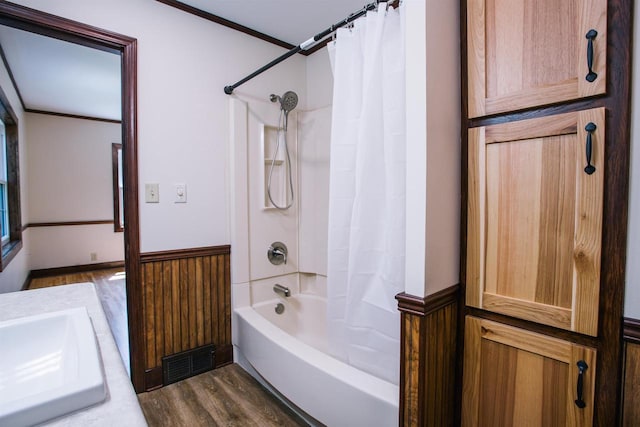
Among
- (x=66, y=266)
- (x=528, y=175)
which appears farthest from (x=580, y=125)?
(x=66, y=266)

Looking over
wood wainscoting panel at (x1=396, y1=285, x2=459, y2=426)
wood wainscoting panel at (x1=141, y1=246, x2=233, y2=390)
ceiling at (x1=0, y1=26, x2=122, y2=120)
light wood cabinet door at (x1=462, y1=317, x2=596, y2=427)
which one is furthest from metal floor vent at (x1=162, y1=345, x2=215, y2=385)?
ceiling at (x1=0, y1=26, x2=122, y2=120)

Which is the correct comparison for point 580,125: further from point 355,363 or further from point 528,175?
point 355,363

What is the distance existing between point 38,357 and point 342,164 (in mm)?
1258

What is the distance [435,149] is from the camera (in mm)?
1065

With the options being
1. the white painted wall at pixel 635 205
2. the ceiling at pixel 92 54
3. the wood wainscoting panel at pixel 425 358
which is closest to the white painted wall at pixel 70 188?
the ceiling at pixel 92 54

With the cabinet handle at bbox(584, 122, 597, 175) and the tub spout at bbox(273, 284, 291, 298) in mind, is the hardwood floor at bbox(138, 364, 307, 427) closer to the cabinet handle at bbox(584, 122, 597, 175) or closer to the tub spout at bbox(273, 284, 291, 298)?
the tub spout at bbox(273, 284, 291, 298)

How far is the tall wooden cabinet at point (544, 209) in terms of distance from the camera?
0.88 meters

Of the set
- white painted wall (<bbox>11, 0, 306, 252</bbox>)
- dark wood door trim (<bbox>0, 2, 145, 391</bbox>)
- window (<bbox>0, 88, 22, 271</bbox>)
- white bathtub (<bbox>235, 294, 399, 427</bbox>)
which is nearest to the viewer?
white bathtub (<bbox>235, 294, 399, 427</bbox>)

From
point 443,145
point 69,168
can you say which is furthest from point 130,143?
point 69,168

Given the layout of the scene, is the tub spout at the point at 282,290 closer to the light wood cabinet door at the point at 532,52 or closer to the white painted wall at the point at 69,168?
the light wood cabinet door at the point at 532,52

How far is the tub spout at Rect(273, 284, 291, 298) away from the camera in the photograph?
2283mm

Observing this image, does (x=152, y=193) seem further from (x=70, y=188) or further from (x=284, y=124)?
(x=70, y=188)

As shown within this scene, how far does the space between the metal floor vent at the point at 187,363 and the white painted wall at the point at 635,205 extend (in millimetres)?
2096

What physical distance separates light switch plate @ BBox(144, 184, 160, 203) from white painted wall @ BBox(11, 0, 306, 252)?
0.07 feet
